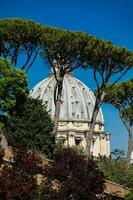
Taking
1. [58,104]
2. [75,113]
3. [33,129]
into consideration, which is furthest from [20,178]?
[75,113]

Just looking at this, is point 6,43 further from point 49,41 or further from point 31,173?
point 31,173

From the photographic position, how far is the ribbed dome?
4122 inches

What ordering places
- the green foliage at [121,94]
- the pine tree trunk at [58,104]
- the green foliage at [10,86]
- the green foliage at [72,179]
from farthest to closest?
the green foliage at [121,94]
the pine tree trunk at [58,104]
the green foliage at [10,86]
the green foliage at [72,179]

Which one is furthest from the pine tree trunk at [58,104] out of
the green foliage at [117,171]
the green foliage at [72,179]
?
the green foliage at [72,179]

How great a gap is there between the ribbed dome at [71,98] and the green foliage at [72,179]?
8435 cm

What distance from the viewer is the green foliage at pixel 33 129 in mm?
28656

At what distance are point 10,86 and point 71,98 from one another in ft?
269

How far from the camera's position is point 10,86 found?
25.8m

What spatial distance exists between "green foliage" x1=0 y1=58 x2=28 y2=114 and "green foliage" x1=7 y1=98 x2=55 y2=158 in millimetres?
2337

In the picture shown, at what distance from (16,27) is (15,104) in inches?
220

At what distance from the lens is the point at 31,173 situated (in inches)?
651

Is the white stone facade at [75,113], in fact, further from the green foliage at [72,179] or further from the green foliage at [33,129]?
the green foliage at [72,179]

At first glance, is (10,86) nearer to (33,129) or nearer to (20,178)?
(33,129)

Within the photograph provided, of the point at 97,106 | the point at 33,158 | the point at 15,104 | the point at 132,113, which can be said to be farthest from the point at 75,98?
the point at 33,158
